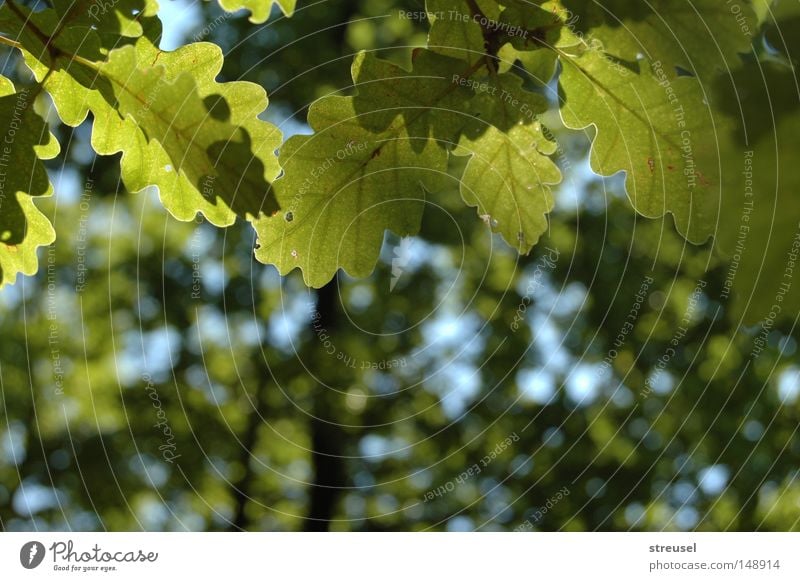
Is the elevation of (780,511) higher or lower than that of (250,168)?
lower

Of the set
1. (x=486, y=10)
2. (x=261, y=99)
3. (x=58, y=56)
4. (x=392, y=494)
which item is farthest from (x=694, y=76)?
(x=392, y=494)

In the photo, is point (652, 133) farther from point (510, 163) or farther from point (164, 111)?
point (164, 111)

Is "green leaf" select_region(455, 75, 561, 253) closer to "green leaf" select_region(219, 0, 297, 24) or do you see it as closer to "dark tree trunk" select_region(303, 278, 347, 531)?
"green leaf" select_region(219, 0, 297, 24)

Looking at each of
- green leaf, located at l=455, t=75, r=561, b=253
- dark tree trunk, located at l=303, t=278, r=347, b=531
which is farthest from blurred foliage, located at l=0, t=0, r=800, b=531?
green leaf, located at l=455, t=75, r=561, b=253

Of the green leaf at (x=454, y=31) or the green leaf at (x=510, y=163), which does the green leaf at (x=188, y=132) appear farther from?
the green leaf at (x=510, y=163)

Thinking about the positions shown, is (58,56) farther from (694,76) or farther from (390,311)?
(390,311)

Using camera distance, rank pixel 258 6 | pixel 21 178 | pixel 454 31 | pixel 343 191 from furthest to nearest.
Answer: pixel 343 191, pixel 21 178, pixel 454 31, pixel 258 6

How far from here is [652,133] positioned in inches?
90.6

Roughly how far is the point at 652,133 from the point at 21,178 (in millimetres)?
1799

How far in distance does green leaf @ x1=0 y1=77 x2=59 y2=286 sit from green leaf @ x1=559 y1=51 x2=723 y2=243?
1460mm

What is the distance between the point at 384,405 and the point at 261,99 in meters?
12.1

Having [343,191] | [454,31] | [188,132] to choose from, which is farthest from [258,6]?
[343,191]

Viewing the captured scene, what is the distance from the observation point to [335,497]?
1404cm
